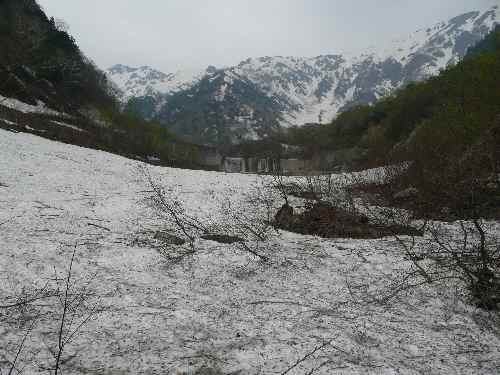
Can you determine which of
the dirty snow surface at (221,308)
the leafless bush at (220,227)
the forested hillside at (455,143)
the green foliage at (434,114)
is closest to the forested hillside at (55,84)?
the leafless bush at (220,227)

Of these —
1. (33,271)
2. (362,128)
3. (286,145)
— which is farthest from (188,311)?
(286,145)

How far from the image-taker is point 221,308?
5.79m

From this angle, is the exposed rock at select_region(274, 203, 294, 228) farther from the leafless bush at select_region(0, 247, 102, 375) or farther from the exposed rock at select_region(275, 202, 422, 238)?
the leafless bush at select_region(0, 247, 102, 375)

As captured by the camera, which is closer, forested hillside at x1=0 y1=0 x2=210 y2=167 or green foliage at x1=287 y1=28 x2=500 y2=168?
green foliage at x1=287 y1=28 x2=500 y2=168

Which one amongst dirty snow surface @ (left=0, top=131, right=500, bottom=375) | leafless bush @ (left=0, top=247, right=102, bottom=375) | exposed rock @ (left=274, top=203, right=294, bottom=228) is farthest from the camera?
exposed rock @ (left=274, top=203, right=294, bottom=228)

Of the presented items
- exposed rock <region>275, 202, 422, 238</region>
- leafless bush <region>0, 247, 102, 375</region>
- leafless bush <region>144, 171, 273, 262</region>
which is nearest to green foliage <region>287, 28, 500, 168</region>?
exposed rock <region>275, 202, 422, 238</region>

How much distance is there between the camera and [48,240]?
25.6ft

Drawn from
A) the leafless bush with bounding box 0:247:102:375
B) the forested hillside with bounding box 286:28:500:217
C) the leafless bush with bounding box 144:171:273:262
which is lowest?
the leafless bush with bounding box 0:247:102:375

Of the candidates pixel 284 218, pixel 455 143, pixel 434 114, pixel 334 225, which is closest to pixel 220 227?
pixel 284 218

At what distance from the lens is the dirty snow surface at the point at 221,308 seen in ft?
14.2

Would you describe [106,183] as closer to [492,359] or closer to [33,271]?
[33,271]

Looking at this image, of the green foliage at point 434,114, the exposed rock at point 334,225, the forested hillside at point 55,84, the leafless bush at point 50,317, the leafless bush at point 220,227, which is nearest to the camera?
the leafless bush at point 50,317

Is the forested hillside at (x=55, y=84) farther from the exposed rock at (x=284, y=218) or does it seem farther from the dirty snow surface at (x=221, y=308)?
the dirty snow surface at (x=221, y=308)

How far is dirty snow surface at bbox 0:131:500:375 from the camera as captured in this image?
4.32m
